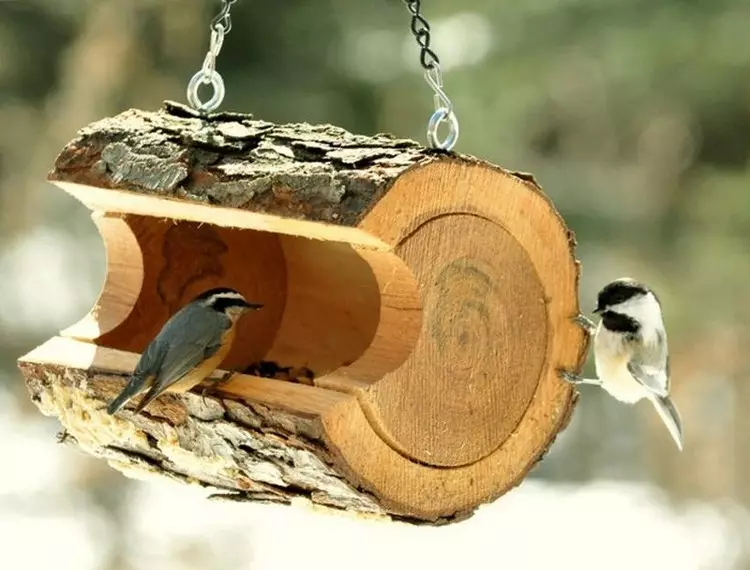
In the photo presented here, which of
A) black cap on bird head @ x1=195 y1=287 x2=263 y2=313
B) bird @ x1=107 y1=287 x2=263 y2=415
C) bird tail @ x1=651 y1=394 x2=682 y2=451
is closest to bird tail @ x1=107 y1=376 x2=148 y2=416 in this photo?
bird @ x1=107 y1=287 x2=263 y2=415

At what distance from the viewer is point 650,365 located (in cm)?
190

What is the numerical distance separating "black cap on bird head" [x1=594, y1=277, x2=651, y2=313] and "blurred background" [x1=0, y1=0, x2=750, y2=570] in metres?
1.64

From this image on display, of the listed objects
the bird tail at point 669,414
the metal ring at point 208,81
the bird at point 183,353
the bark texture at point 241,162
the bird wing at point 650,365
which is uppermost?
the bird wing at point 650,365

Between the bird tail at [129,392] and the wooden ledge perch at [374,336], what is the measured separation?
6 centimetres

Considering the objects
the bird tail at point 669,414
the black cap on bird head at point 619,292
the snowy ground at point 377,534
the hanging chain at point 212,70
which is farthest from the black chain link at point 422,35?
the snowy ground at point 377,534

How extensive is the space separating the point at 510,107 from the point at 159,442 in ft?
6.64

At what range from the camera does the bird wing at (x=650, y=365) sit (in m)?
1.89

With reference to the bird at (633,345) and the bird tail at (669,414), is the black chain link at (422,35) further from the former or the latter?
the bird tail at (669,414)

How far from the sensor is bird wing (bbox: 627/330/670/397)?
1888 millimetres

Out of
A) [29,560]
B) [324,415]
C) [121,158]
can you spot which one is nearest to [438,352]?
[324,415]

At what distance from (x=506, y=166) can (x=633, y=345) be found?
76.0 inches

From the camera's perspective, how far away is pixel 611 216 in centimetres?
367

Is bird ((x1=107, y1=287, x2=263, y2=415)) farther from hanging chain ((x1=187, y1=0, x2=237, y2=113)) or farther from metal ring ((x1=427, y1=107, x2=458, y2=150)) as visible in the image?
metal ring ((x1=427, y1=107, x2=458, y2=150))

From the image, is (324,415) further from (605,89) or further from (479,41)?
(605,89)
